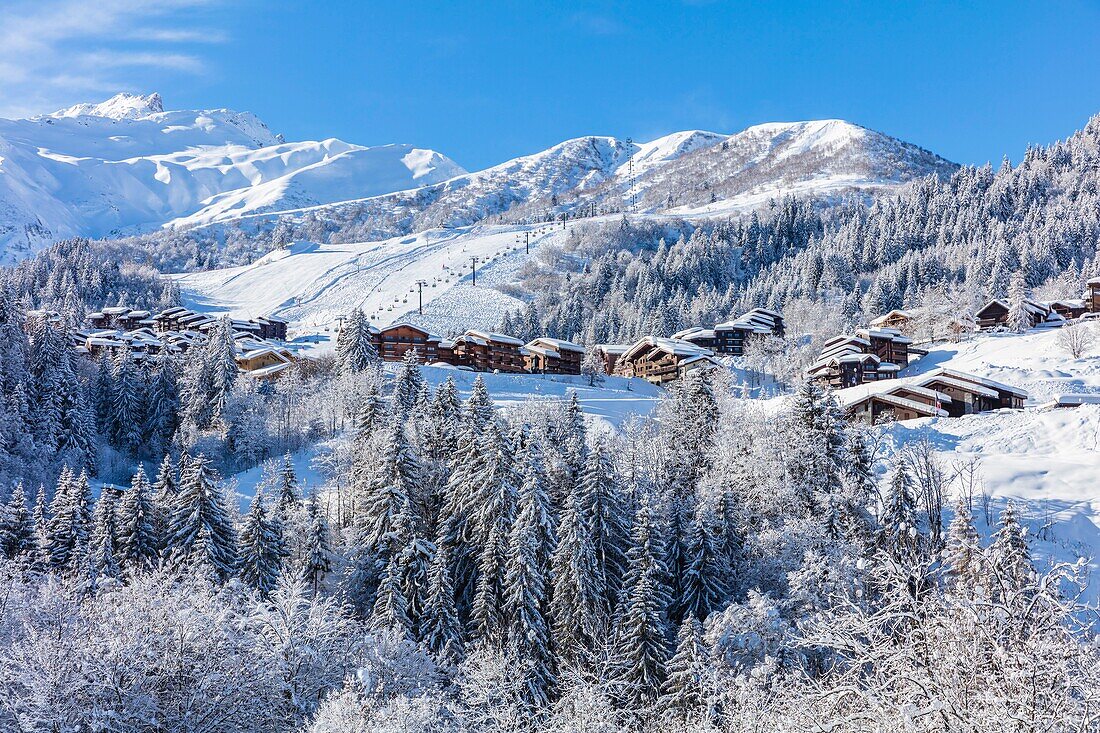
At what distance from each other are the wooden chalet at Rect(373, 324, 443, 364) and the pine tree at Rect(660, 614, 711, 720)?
248ft

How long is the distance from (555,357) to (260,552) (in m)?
65.1

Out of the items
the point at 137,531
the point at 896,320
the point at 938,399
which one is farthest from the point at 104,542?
the point at 896,320

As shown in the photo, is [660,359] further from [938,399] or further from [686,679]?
[686,679]

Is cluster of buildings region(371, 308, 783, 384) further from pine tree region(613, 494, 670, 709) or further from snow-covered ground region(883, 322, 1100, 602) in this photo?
pine tree region(613, 494, 670, 709)

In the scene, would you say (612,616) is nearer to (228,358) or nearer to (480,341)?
(228,358)

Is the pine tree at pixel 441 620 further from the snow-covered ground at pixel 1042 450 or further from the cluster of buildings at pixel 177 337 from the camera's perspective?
the cluster of buildings at pixel 177 337

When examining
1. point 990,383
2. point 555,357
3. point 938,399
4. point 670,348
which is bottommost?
point 938,399

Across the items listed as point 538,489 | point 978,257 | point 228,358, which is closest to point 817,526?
point 538,489

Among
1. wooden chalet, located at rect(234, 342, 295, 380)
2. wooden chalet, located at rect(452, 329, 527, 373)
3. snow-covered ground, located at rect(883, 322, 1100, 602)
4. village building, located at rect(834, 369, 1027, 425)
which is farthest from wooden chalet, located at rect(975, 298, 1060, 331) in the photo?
wooden chalet, located at rect(234, 342, 295, 380)

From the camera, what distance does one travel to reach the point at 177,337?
345 ft

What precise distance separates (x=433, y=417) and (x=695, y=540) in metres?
23.6

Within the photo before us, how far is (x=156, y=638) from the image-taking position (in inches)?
937

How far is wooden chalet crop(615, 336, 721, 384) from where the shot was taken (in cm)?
9788

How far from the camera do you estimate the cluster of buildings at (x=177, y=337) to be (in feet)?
297
